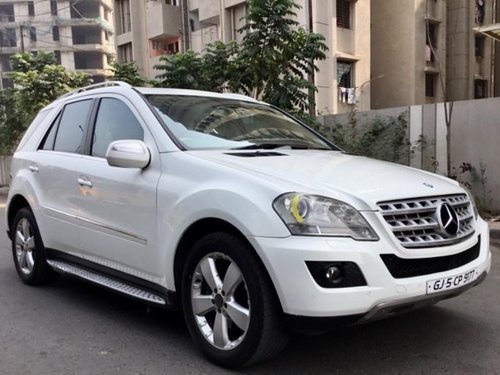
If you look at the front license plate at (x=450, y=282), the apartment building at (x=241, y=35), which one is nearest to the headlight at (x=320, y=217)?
the front license plate at (x=450, y=282)

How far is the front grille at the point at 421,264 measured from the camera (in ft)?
9.61

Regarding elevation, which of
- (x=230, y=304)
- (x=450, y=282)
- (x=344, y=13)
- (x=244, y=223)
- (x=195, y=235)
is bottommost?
(x=230, y=304)

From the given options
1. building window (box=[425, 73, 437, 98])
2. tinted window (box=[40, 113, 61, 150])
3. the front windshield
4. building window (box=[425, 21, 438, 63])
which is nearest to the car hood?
the front windshield

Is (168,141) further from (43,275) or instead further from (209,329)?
(43,275)

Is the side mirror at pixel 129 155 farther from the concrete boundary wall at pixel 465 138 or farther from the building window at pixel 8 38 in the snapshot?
the building window at pixel 8 38

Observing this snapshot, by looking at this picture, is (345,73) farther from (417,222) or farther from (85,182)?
(417,222)

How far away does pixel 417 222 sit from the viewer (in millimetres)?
3084

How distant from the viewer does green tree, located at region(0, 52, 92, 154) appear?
19.4 m

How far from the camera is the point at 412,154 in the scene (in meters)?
10.1

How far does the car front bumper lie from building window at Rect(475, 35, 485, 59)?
24922 millimetres

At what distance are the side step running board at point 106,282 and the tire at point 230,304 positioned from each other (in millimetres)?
322

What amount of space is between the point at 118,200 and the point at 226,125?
98cm

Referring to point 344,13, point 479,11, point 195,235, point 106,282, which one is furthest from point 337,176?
point 479,11

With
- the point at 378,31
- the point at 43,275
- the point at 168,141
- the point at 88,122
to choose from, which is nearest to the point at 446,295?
the point at 168,141
